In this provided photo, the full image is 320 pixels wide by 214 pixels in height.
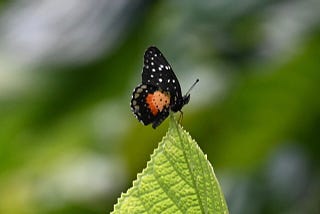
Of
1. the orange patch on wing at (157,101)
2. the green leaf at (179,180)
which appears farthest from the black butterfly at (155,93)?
the green leaf at (179,180)

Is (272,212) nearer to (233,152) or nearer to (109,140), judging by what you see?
(233,152)

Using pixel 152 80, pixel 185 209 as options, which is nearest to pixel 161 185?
pixel 185 209

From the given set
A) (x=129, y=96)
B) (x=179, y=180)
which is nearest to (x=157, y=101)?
(x=179, y=180)

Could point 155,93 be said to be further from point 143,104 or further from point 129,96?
point 129,96

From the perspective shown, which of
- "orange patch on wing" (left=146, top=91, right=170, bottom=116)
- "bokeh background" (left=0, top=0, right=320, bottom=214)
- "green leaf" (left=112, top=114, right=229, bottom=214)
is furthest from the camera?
"bokeh background" (left=0, top=0, right=320, bottom=214)

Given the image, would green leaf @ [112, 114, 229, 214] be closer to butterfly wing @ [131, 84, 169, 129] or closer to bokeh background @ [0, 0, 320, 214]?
butterfly wing @ [131, 84, 169, 129]

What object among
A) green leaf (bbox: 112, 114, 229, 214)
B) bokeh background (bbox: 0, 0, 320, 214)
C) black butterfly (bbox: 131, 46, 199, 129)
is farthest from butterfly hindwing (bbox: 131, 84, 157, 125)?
bokeh background (bbox: 0, 0, 320, 214)
